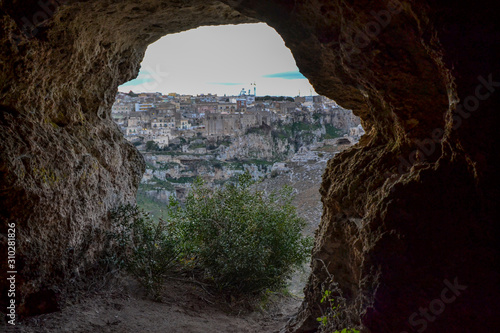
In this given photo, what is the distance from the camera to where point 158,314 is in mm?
5754

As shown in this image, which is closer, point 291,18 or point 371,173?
point 371,173

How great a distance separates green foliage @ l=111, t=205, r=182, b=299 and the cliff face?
351 mm

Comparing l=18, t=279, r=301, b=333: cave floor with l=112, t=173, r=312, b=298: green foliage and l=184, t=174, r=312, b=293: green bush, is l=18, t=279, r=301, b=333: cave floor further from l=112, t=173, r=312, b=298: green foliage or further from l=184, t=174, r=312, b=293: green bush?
l=184, t=174, r=312, b=293: green bush

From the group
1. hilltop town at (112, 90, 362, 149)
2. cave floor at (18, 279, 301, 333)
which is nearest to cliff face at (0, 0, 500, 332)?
cave floor at (18, 279, 301, 333)

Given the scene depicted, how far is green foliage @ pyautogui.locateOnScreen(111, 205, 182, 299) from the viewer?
248 inches

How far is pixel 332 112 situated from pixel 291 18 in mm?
51507

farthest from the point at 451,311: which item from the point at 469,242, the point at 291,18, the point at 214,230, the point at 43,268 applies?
the point at 214,230

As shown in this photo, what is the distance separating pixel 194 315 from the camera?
6.28m

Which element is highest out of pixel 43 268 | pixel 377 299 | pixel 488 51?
pixel 488 51

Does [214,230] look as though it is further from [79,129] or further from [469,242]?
[469,242]

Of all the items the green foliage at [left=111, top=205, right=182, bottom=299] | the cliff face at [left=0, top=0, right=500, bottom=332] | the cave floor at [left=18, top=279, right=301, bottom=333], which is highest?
the cliff face at [left=0, top=0, right=500, bottom=332]

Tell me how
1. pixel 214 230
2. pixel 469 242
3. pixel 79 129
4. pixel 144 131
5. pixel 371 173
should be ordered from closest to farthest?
pixel 469 242, pixel 371 173, pixel 79 129, pixel 214 230, pixel 144 131

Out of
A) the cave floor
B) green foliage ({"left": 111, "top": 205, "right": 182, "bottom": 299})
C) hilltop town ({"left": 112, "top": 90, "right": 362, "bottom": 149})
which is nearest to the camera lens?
the cave floor

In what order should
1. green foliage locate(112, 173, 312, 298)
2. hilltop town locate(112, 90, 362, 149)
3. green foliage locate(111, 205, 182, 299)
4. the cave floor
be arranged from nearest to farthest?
the cave floor, green foliage locate(111, 205, 182, 299), green foliage locate(112, 173, 312, 298), hilltop town locate(112, 90, 362, 149)
